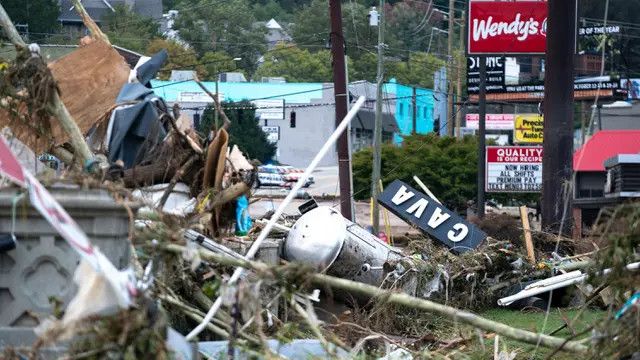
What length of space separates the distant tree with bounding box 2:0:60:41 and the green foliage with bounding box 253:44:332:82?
32633 millimetres

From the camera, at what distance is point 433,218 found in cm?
1531

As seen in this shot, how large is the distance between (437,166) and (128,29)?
36370 millimetres

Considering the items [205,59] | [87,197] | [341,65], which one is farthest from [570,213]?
[205,59]

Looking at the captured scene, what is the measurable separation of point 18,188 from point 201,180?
16.3 feet

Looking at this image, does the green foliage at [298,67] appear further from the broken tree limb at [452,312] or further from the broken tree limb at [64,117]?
the broken tree limb at [452,312]

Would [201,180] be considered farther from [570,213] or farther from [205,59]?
[205,59]

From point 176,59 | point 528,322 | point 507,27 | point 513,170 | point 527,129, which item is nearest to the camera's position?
point 528,322

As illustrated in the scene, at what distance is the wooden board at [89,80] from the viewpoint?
415 inches

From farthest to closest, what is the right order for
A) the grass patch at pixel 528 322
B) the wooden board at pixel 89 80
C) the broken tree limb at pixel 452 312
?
the wooden board at pixel 89 80
the grass patch at pixel 528 322
the broken tree limb at pixel 452 312

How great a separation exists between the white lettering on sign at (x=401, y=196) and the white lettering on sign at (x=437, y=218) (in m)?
0.74

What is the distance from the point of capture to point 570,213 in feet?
61.5

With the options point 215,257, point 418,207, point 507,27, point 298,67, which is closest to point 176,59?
point 298,67

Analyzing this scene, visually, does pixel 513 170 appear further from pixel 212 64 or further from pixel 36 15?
pixel 212 64

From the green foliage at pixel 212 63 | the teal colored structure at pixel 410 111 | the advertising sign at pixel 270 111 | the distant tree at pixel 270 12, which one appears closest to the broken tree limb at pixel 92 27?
the green foliage at pixel 212 63
